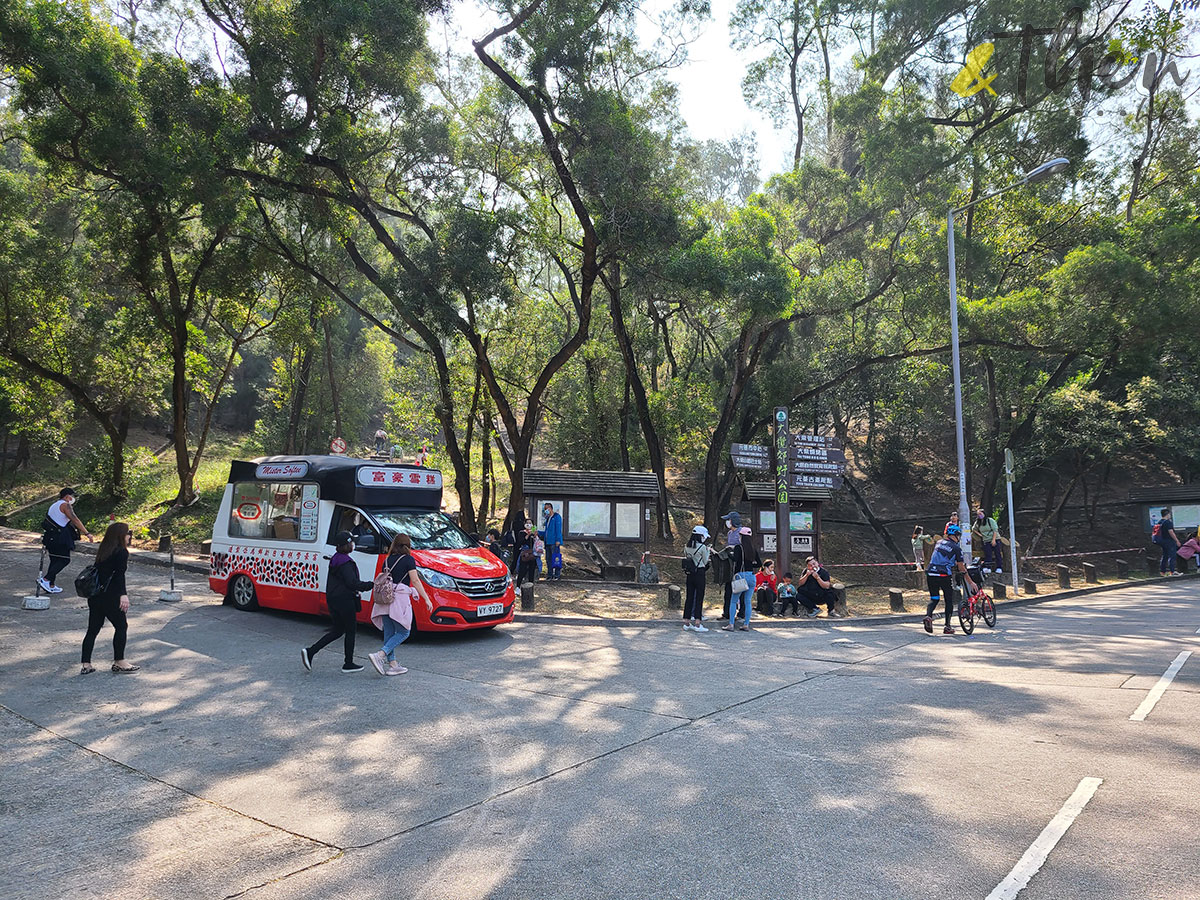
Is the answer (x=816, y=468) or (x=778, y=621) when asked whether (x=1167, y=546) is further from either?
(x=778, y=621)

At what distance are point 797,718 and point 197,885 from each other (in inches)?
204

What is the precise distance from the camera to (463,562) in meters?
11.1

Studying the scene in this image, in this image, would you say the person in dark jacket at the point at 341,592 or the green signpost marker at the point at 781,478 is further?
the green signpost marker at the point at 781,478

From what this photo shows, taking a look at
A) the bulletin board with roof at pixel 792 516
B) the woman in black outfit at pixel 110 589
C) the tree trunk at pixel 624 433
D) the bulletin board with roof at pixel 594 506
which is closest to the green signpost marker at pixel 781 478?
the bulletin board with roof at pixel 594 506

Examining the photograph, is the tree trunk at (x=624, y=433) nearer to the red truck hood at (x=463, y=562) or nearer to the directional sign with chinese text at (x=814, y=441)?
the directional sign with chinese text at (x=814, y=441)

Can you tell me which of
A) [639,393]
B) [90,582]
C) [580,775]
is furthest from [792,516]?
[90,582]

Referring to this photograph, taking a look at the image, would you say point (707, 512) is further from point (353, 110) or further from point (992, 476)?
point (353, 110)

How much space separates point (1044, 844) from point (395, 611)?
257 inches

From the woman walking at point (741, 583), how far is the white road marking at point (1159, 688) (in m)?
5.89

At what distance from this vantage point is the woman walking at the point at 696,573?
43.5 feet

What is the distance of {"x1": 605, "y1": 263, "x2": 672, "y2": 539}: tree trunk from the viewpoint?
21623 millimetres

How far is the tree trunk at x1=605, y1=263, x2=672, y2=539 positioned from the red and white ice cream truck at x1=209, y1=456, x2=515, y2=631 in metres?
10.1

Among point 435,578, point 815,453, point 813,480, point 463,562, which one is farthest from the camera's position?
point 813,480

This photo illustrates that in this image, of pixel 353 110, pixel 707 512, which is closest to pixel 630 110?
pixel 353 110
